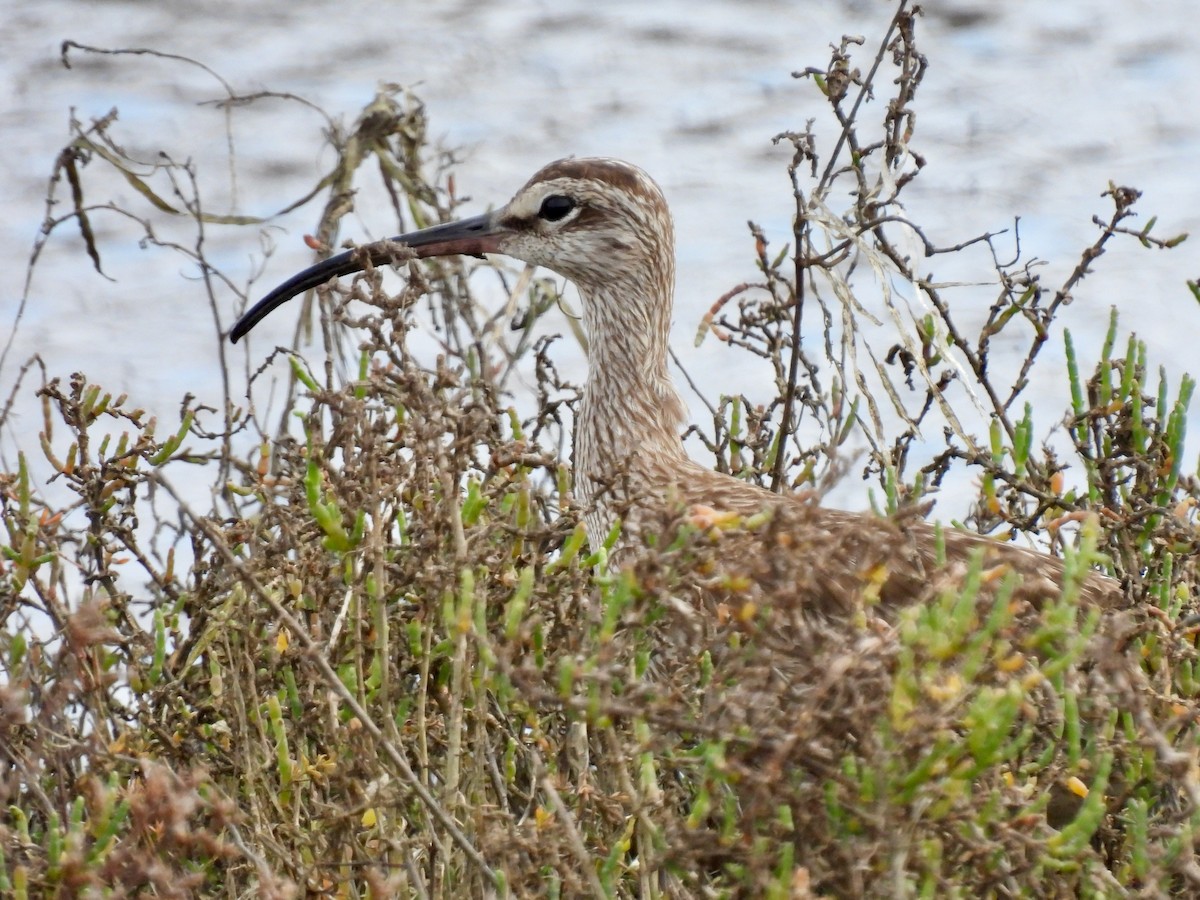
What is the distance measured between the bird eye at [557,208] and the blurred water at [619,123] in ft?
11.2

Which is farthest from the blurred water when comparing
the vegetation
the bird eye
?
the vegetation

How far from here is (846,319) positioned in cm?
482

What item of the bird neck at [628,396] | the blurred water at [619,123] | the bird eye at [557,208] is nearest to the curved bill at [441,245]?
the bird eye at [557,208]

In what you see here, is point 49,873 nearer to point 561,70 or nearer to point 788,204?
point 788,204

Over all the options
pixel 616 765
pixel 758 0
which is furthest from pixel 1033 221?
pixel 616 765

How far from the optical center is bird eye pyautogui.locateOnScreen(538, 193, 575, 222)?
19.6ft

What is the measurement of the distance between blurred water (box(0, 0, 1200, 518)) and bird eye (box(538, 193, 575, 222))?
3399 mm

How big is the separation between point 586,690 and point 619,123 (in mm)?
9020

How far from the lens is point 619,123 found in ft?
39.9

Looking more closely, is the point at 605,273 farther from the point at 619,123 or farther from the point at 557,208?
the point at 619,123

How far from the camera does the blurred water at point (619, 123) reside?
10.3 m

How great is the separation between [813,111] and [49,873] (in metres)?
9.61

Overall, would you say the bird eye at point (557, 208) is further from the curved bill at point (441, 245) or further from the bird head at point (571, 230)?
the curved bill at point (441, 245)

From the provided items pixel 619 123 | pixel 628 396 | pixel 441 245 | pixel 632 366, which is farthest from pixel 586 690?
pixel 619 123
